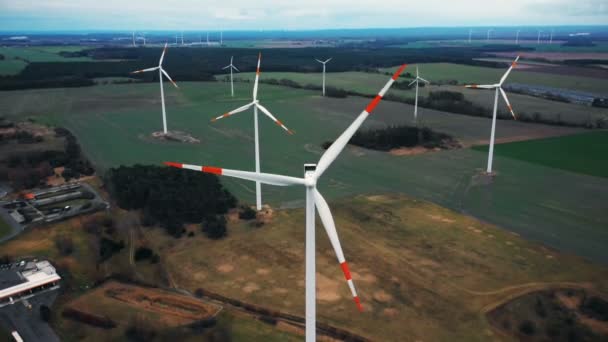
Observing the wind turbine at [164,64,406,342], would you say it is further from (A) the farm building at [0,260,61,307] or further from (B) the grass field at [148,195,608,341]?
(A) the farm building at [0,260,61,307]

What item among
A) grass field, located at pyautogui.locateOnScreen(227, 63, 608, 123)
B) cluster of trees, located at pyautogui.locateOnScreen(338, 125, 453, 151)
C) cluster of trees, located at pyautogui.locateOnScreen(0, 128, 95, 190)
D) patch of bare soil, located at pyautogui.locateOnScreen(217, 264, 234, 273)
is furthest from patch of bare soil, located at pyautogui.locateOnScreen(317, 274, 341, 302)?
grass field, located at pyautogui.locateOnScreen(227, 63, 608, 123)

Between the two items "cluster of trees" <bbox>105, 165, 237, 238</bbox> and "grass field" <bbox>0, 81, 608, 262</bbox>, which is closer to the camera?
"cluster of trees" <bbox>105, 165, 237, 238</bbox>

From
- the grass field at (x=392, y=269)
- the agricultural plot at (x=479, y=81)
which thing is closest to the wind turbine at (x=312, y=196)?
the grass field at (x=392, y=269)

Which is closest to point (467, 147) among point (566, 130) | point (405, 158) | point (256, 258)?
point (405, 158)

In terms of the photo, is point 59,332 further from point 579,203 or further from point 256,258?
point 579,203

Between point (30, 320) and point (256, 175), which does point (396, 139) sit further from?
point (30, 320)
